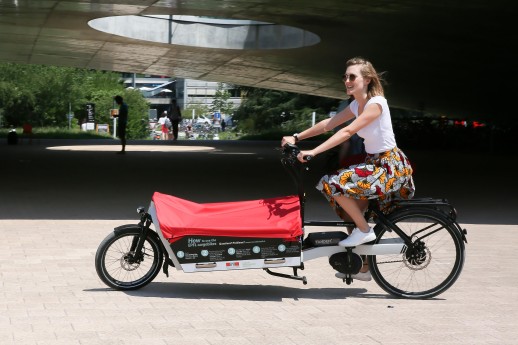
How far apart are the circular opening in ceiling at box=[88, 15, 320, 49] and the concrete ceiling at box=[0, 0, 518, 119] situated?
1.32 ft

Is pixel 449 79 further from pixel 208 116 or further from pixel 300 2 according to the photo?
pixel 208 116

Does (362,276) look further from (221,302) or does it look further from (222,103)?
(222,103)

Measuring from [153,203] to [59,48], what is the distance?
2469cm

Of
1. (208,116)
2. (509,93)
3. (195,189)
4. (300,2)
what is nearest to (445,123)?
(509,93)

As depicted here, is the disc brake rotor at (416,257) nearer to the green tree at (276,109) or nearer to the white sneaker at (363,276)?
the white sneaker at (363,276)

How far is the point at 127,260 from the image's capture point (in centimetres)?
704

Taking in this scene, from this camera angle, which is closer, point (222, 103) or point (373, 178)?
point (373, 178)

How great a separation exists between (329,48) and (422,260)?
2000 centimetres

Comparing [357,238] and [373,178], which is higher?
[373,178]

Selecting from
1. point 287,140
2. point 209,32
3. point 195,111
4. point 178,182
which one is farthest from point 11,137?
point 195,111

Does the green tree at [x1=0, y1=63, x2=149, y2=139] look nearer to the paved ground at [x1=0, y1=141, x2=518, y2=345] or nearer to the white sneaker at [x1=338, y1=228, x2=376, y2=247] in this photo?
the paved ground at [x1=0, y1=141, x2=518, y2=345]

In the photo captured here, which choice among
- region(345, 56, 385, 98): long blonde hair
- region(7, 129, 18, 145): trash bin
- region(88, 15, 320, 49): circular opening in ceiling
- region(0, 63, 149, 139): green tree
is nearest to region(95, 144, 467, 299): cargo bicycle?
region(345, 56, 385, 98): long blonde hair

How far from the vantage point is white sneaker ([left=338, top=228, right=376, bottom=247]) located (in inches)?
271

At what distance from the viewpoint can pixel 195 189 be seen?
15711mm
